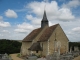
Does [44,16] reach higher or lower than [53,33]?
higher

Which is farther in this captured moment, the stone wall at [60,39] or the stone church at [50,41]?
the stone wall at [60,39]

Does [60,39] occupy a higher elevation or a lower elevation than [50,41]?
higher

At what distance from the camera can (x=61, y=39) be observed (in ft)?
121

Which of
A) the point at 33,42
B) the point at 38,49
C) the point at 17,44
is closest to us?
the point at 38,49

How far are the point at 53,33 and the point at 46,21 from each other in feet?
23.8

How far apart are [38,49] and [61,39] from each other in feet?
18.5

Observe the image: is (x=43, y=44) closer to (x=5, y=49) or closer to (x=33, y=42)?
(x=33, y=42)

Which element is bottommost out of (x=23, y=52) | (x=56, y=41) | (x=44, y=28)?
(x=23, y=52)

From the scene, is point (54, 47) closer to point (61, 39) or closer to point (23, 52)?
point (61, 39)

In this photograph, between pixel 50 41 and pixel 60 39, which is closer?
pixel 50 41

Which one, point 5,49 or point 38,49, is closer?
point 38,49

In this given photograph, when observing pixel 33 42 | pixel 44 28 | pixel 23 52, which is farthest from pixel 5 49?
pixel 44 28

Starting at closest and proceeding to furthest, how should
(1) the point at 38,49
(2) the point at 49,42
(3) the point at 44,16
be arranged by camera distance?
(2) the point at 49,42
(1) the point at 38,49
(3) the point at 44,16

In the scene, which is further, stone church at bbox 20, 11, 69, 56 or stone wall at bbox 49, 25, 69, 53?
stone wall at bbox 49, 25, 69, 53
